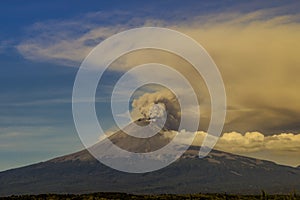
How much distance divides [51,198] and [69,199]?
13.2ft

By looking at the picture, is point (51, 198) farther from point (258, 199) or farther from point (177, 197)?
point (258, 199)

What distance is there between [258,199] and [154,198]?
72.2 feet

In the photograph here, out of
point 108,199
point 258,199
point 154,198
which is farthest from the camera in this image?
point 258,199

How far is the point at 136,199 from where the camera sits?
330 feet

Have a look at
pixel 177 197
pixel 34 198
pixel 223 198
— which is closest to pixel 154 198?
pixel 177 197

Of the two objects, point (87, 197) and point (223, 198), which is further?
point (223, 198)

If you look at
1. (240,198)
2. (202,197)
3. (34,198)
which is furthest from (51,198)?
(240,198)

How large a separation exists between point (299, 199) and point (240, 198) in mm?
15039

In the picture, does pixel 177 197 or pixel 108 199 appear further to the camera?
pixel 177 197

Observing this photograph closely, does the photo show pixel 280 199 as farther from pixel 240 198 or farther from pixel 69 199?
pixel 69 199

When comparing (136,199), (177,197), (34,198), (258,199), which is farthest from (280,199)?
(34,198)

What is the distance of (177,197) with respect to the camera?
111 metres

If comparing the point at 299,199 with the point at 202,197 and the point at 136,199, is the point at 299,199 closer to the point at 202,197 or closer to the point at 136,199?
the point at 202,197

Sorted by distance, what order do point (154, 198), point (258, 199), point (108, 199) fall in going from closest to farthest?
point (108, 199), point (154, 198), point (258, 199)
